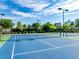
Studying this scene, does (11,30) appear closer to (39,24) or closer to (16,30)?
(16,30)

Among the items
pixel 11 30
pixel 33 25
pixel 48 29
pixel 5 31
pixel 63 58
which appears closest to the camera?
pixel 63 58

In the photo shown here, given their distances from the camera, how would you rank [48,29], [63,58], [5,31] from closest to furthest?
[63,58] < [5,31] < [48,29]

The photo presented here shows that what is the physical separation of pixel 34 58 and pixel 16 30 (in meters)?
70.1

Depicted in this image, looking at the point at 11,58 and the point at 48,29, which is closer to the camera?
the point at 11,58

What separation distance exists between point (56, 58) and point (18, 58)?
227 cm

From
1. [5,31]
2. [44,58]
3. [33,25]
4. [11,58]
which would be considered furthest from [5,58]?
[33,25]

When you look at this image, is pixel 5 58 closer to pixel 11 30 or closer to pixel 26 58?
pixel 26 58

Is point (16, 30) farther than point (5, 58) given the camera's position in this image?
Yes

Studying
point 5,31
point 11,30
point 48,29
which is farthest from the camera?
point 48,29

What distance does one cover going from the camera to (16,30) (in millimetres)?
79938

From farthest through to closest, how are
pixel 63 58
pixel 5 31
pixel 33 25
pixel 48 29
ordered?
pixel 33 25
pixel 48 29
pixel 5 31
pixel 63 58

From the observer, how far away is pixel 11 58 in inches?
425

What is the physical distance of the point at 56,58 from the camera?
10484 mm

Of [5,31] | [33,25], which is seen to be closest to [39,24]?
[33,25]
